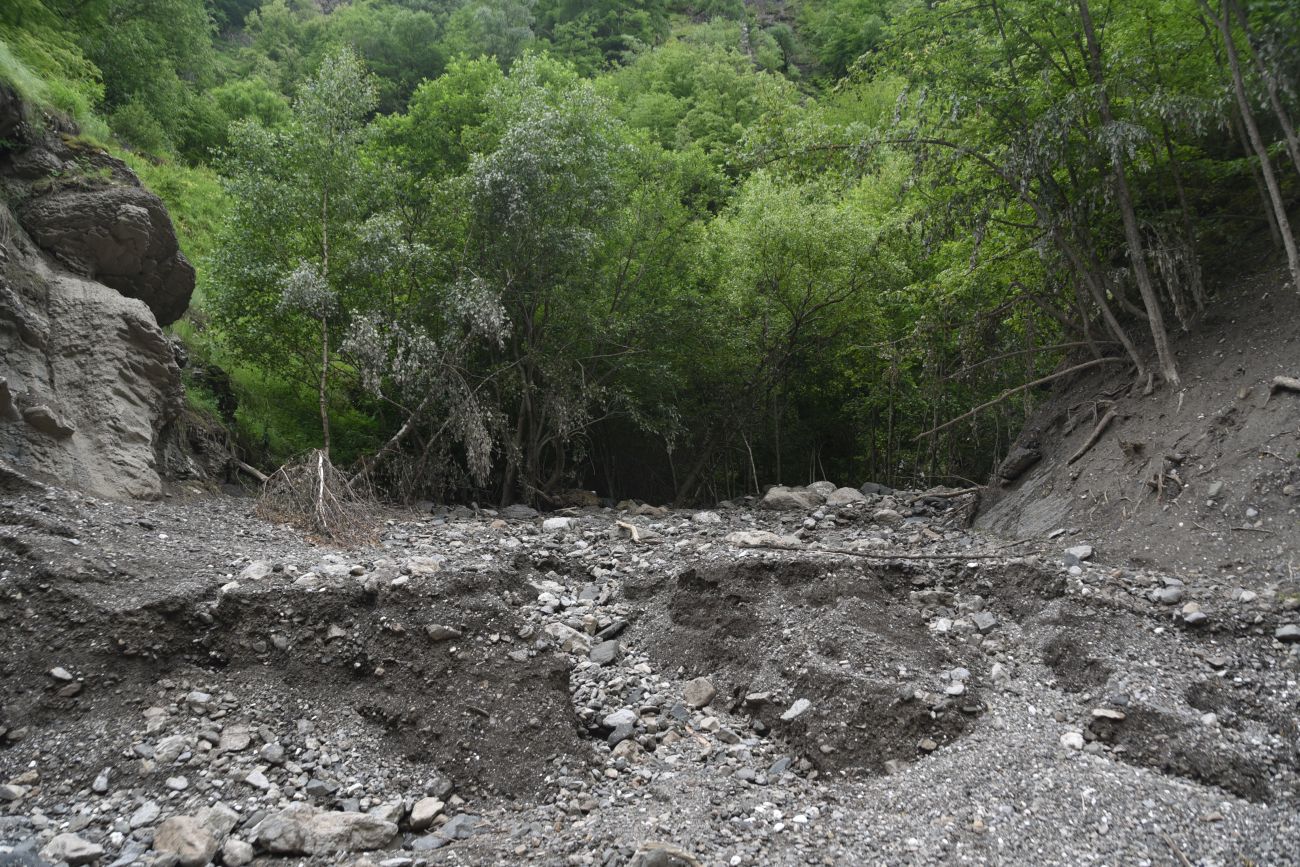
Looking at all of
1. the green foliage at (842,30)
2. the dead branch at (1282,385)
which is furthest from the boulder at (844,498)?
the green foliage at (842,30)

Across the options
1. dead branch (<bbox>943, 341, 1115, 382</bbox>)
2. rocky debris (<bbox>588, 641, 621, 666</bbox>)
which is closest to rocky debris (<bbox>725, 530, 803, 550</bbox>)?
rocky debris (<bbox>588, 641, 621, 666</bbox>)

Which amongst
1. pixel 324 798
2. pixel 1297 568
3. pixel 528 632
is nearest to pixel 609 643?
pixel 528 632

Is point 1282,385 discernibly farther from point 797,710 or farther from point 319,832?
point 319,832

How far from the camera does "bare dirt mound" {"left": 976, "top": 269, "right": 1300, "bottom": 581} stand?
5.66 meters

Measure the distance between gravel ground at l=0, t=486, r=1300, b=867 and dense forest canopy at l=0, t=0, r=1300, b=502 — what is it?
11.6 feet

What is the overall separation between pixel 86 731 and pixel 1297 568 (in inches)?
279

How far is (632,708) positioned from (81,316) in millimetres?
6615

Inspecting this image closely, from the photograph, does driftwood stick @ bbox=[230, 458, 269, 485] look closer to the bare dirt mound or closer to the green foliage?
the bare dirt mound

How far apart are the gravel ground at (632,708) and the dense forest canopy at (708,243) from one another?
355 centimetres

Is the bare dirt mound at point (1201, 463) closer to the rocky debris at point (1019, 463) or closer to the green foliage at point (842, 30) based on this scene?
the rocky debris at point (1019, 463)

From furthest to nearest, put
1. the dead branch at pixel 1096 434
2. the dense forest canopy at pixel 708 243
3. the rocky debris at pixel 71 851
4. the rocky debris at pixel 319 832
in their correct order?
1. the dead branch at pixel 1096 434
2. the dense forest canopy at pixel 708 243
3. the rocky debris at pixel 319 832
4. the rocky debris at pixel 71 851

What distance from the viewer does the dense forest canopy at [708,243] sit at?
7441 millimetres

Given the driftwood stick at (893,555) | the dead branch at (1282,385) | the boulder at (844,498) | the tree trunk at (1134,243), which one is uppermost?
the tree trunk at (1134,243)

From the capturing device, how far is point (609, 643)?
18.8 ft
